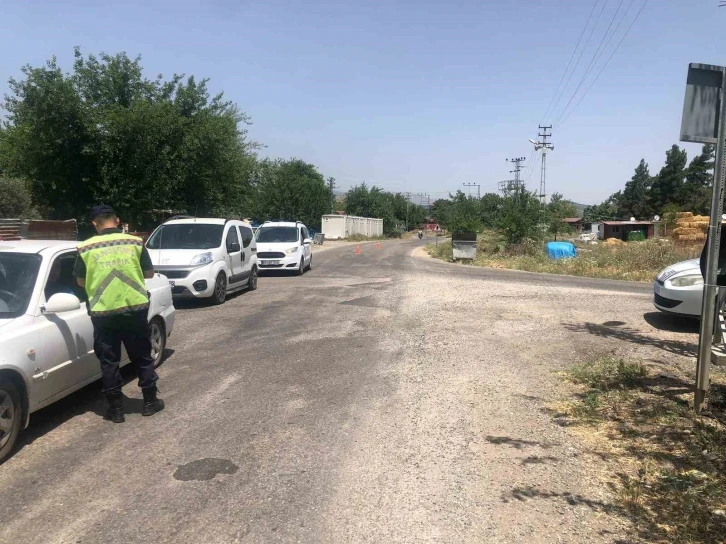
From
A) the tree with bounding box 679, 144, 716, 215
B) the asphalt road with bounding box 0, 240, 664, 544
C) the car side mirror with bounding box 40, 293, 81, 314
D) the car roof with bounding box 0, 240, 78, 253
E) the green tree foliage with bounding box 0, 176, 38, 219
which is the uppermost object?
the tree with bounding box 679, 144, 716, 215

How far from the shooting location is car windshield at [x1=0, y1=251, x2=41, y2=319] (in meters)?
4.67

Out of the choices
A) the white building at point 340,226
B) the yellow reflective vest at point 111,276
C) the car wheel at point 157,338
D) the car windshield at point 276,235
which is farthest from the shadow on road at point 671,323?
the white building at point 340,226

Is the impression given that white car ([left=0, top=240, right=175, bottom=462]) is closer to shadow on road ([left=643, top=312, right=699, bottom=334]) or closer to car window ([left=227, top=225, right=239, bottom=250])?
car window ([left=227, top=225, right=239, bottom=250])

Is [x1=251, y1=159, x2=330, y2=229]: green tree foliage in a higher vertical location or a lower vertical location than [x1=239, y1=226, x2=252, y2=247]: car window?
higher

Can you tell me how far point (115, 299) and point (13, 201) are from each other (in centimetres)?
3370

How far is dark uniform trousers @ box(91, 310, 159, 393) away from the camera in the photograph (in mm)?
4887

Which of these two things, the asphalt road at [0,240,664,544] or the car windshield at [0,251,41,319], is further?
the car windshield at [0,251,41,319]

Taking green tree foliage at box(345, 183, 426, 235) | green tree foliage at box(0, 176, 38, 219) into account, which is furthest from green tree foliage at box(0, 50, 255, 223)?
green tree foliage at box(345, 183, 426, 235)

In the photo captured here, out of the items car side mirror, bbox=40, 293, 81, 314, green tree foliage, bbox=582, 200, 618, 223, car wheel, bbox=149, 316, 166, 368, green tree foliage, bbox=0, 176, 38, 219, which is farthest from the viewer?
green tree foliage, bbox=582, 200, 618, 223

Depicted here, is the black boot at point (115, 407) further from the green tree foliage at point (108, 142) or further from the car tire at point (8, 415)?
the green tree foliage at point (108, 142)

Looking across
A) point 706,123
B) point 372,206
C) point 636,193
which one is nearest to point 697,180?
point 636,193

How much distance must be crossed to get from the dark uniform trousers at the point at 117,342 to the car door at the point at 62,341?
0.80ft

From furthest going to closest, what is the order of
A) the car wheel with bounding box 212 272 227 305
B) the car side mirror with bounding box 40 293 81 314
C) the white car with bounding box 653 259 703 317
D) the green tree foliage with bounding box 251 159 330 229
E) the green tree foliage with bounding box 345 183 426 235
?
the green tree foliage with bounding box 345 183 426 235, the green tree foliage with bounding box 251 159 330 229, the car wheel with bounding box 212 272 227 305, the white car with bounding box 653 259 703 317, the car side mirror with bounding box 40 293 81 314

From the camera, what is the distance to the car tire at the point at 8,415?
4.13 m
